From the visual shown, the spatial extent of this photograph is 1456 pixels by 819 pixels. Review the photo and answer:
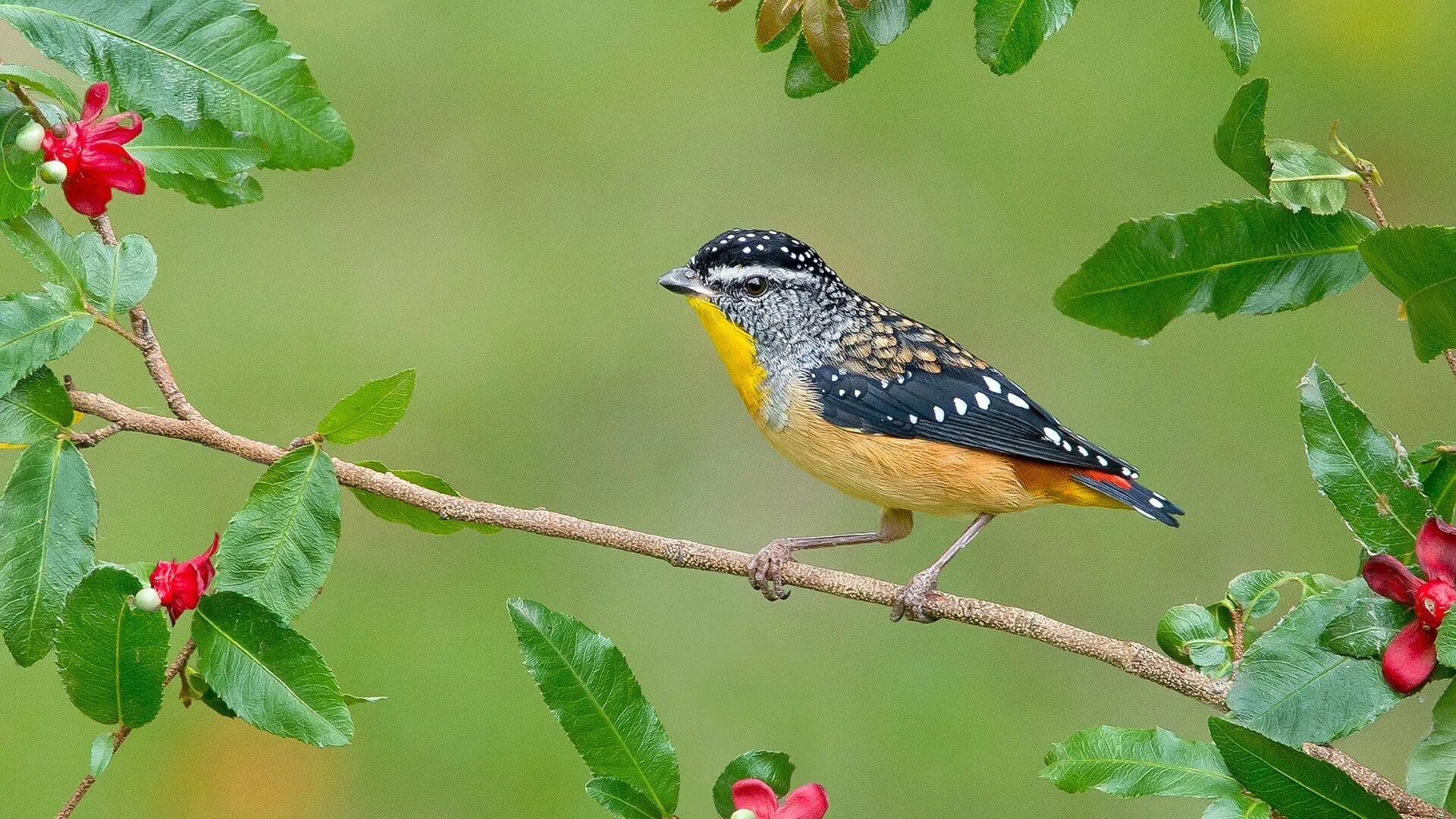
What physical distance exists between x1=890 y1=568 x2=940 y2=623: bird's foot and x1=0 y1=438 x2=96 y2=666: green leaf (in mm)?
1464

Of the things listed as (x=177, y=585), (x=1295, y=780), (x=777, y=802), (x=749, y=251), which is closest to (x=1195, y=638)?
(x=1295, y=780)

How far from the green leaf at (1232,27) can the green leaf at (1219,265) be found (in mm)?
372

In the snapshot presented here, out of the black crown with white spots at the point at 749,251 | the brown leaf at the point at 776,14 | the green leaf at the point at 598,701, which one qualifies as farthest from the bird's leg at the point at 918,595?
the brown leaf at the point at 776,14

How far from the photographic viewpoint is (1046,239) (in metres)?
7.45

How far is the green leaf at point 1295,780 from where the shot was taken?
206 cm

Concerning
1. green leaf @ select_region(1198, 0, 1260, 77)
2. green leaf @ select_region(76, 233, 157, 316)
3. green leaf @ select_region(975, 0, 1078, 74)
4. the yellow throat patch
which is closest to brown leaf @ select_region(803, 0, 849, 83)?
green leaf @ select_region(975, 0, 1078, 74)

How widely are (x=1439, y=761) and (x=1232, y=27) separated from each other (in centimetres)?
118

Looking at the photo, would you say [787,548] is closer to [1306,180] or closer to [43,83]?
[1306,180]

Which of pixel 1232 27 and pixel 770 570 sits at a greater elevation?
pixel 1232 27

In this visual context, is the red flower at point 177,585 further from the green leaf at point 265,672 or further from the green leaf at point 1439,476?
the green leaf at point 1439,476

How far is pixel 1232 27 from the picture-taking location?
7.65 ft

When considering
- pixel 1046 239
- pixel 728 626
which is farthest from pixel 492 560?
pixel 1046 239

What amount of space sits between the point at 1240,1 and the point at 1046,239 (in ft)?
17.0

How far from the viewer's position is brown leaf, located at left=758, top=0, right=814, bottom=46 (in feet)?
7.67
